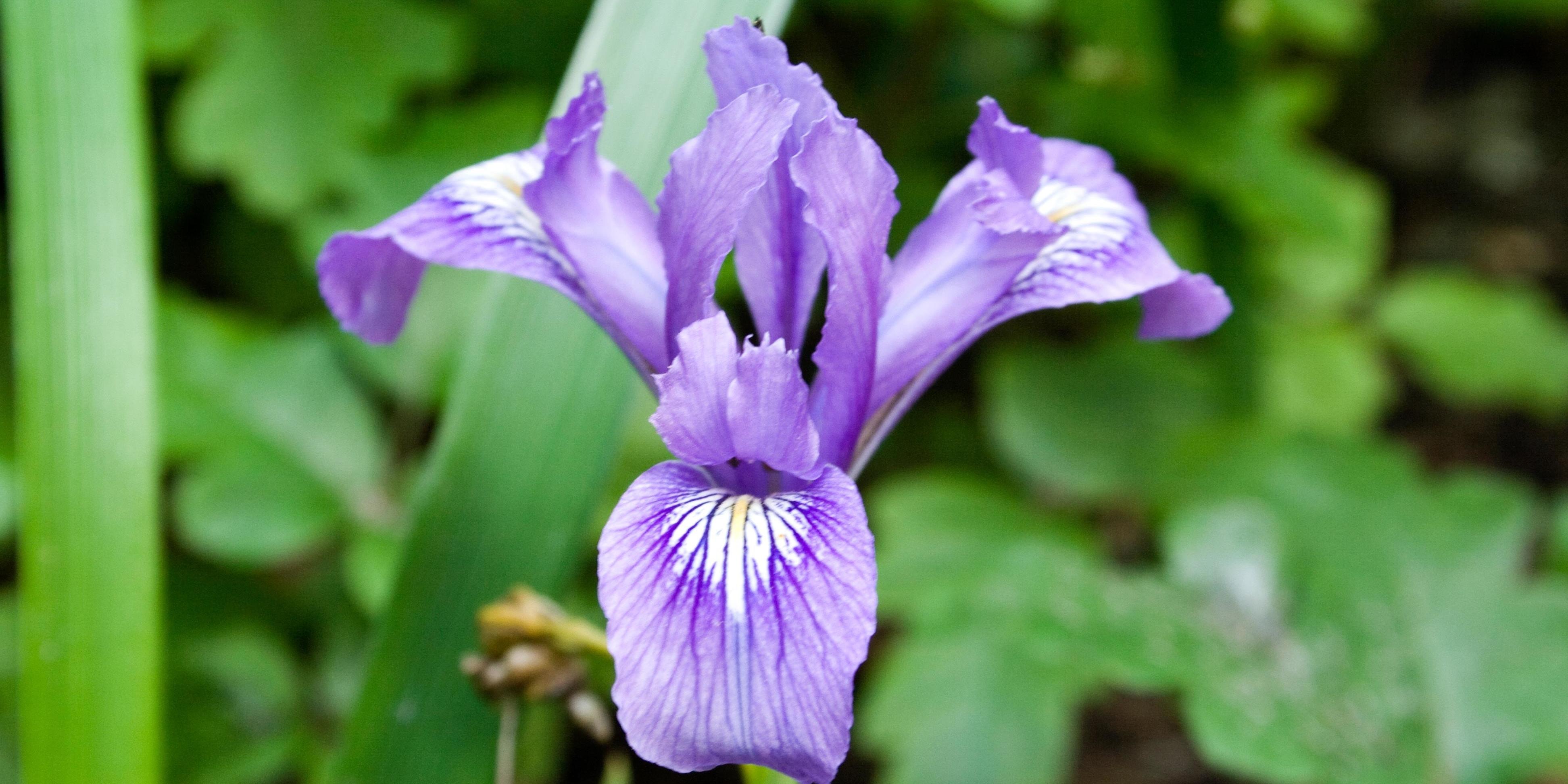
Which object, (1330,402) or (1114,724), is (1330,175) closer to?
(1330,402)

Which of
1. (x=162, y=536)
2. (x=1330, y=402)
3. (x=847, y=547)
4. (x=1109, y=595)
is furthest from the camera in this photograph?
(x=1330, y=402)

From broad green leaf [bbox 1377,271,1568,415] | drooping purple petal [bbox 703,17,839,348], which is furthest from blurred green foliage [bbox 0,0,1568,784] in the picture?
drooping purple petal [bbox 703,17,839,348]

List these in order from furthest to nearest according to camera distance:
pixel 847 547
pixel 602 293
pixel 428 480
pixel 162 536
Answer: pixel 162 536 < pixel 428 480 < pixel 602 293 < pixel 847 547

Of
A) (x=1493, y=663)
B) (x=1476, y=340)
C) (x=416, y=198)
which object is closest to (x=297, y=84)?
(x=416, y=198)

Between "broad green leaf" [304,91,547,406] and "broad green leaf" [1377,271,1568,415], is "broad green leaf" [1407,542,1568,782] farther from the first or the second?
"broad green leaf" [304,91,547,406]

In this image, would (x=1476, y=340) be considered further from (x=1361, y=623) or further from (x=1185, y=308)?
(x=1185, y=308)

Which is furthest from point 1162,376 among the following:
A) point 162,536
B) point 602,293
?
point 162,536

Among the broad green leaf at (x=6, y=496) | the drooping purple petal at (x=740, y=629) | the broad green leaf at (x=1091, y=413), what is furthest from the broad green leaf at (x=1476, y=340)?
the broad green leaf at (x=6, y=496)
